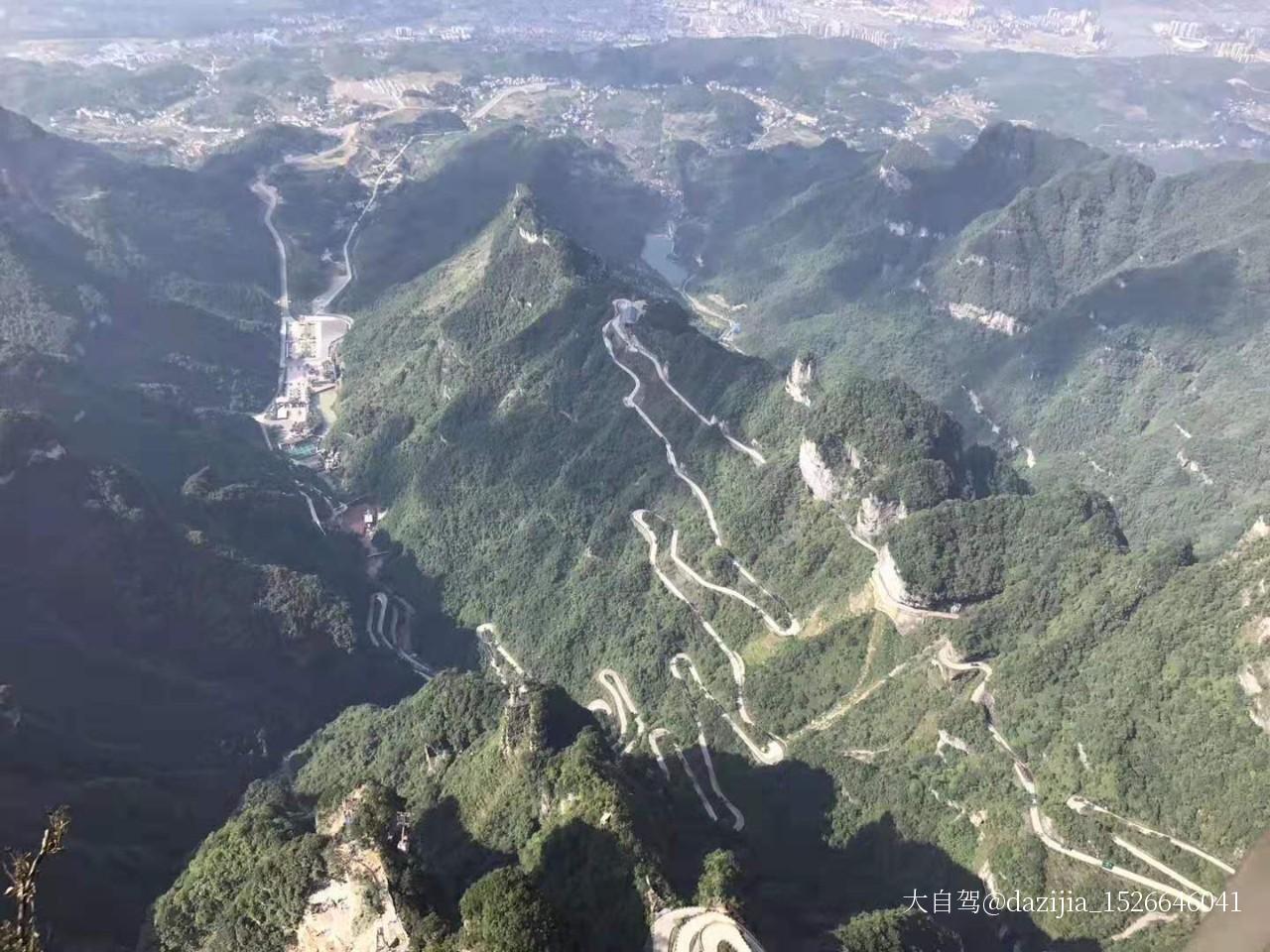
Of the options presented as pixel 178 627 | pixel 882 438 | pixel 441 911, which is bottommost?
pixel 178 627

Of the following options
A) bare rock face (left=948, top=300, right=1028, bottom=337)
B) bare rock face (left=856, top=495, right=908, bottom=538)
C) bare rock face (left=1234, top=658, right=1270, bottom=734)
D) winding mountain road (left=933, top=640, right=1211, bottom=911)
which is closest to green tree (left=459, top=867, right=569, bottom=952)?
winding mountain road (left=933, top=640, right=1211, bottom=911)

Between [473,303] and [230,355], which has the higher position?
[473,303]

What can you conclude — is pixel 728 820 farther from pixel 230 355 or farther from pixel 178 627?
pixel 230 355

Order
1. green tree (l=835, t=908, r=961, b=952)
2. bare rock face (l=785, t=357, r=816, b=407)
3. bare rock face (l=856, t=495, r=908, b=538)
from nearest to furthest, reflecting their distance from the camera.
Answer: green tree (l=835, t=908, r=961, b=952) < bare rock face (l=856, t=495, r=908, b=538) < bare rock face (l=785, t=357, r=816, b=407)

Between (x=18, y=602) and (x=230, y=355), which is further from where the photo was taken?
(x=230, y=355)

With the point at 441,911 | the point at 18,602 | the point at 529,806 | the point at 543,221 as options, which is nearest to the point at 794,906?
the point at 529,806

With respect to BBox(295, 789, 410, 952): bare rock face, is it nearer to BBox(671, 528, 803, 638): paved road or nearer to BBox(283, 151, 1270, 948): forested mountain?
BBox(283, 151, 1270, 948): forested mountain

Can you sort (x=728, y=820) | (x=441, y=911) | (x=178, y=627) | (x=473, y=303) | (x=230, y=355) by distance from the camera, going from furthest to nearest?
(x=230, y=355) < (x=473, y=303) < (x=178, y=627) < (x=728, y=820) < (x=441, y=911)
